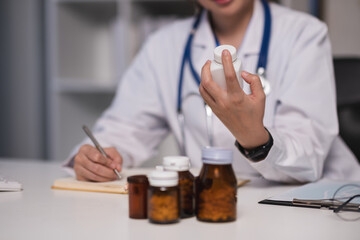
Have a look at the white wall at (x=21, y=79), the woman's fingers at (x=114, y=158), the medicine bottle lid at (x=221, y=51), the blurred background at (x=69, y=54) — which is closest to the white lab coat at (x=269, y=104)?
the woman's fingers at (x=114, y=158)

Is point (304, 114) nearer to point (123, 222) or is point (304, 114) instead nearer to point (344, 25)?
point (123, 222)

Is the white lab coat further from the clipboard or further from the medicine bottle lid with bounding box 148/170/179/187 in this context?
the medicine bottle lid with bounding box 148/170/179/187

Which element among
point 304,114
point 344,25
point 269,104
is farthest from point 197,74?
point 344,25

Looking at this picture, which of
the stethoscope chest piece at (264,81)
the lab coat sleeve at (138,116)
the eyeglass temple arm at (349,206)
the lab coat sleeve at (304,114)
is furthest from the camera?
the lab coat sleeve at (138,116)

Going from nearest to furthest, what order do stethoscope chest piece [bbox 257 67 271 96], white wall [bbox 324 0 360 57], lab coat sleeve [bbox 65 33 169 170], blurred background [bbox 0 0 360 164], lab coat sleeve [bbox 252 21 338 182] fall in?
lab coat sleeve [bbox 252 21 338 182] → stethoscope chest piece [bbox 257 67 271 96] → lab coat sleeve [bbox 65 33 169 170] → white wall [bbox 324 0 360 57] → blurred background [bbox 0 0 360 164]

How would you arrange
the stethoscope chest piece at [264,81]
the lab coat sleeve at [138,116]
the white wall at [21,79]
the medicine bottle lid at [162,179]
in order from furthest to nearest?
the white wall at [21,79] < the lab coat sleeve at [138,116] < the stethoscope chest piece at [264,81] < the medicine bottle lid at [162,179]

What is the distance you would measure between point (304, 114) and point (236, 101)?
A: 435 millimetres

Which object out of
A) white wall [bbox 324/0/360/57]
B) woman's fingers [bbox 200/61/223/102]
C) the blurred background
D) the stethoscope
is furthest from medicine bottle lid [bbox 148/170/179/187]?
white wall [bbox 324/0/360/57]

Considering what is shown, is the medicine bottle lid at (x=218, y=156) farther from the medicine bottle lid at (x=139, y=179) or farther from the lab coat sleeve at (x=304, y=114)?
the lab coat sleeve at (x=304, y=114)

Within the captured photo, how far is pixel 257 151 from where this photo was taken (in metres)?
0.95

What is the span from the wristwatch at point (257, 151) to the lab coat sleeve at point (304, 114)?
2cm

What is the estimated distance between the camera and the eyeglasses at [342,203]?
80 cm

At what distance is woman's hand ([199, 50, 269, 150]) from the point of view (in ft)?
2.60

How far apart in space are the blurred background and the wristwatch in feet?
3.48
